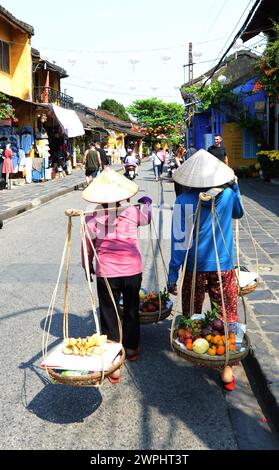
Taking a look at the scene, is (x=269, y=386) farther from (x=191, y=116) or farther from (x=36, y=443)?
(x=191, y=116)

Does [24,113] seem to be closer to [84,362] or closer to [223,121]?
[223,121]

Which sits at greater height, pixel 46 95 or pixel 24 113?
pixel 46 95

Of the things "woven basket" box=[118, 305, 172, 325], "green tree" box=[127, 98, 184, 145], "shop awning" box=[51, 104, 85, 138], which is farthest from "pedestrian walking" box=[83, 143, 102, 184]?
"green tree" box=[127, 98, 184, 145]

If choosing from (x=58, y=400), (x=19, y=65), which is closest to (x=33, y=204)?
(x=19, y=65)

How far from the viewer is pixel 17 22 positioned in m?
20.6

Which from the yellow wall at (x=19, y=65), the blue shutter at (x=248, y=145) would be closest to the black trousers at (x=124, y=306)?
the blue shutter at (x=248, y=145)

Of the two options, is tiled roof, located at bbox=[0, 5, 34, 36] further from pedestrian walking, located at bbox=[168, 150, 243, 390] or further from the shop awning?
pedestrian walking, located at bbox=[168, 150, 243, 390]

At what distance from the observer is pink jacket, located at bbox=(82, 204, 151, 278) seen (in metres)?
3.68

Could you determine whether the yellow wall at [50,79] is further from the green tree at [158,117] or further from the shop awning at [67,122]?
the green tree at [158,117]

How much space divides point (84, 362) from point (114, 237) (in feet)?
3.24

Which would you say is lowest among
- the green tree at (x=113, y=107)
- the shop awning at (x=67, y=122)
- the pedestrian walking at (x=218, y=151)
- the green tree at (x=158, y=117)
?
the pedestrian walking at (x=218, y=151)

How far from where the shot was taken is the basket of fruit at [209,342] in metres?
3.19

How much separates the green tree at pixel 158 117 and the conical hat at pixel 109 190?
196ft
